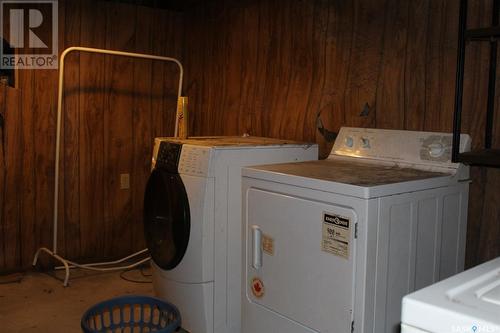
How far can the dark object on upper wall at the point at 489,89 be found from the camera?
171 cm

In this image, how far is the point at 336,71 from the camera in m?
2.68

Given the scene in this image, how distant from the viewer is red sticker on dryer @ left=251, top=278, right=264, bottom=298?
2.06 metres

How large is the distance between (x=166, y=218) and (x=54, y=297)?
1078 mm

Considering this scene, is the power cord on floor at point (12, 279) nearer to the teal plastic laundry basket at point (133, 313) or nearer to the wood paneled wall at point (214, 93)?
the wood paneled wall at point (214, 93)

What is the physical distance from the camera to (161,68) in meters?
3.77

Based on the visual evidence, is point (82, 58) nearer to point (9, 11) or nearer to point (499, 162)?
point (9, 11)

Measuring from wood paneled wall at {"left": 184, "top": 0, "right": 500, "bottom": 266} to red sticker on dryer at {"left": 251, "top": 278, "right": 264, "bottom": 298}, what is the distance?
3.03 ft

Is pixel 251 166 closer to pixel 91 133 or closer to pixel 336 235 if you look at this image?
pixel 336 235

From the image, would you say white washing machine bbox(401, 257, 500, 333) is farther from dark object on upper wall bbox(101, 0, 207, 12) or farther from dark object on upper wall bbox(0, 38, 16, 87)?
dark object on upper wall bbox(101, 0, 207, 12)

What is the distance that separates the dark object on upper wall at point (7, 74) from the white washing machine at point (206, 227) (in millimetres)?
1452

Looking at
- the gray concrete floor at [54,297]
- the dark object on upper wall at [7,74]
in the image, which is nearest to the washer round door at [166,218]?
the gray concrete floor at [54,297]

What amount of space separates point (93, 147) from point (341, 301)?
8.00ft

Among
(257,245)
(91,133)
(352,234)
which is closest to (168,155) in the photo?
(257,245)

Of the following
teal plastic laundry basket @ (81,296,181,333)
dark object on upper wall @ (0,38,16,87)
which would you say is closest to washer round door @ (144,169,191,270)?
teal plastic laundry basket @ (81,296,181,333)
